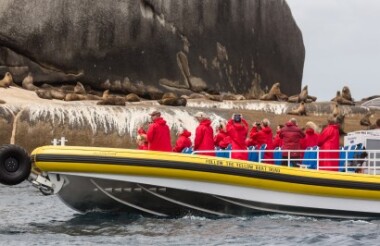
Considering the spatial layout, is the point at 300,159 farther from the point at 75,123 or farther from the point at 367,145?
the point at 75,123

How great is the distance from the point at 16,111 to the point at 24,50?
8318mm

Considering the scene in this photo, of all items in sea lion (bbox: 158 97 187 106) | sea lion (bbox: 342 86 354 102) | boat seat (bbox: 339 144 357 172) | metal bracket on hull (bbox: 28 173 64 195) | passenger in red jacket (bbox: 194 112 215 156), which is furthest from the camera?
sea lion (bbox: 342 86 354 102)

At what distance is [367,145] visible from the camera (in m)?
20.0


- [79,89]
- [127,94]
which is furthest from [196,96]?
[79,89]

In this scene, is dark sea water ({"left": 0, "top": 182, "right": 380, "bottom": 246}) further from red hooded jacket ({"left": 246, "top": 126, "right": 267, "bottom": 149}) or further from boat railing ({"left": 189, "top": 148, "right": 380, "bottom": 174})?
red hooded jacket ({"left": 246, "top": 126, "right": 267, "bottom": 149})

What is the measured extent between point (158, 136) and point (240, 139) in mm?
1535

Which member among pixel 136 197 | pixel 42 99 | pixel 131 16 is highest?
pixel 131 16

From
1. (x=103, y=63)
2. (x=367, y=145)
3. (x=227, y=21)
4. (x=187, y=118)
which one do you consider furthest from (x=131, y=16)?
(x=367, y=145)

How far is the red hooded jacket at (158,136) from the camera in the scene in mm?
19281

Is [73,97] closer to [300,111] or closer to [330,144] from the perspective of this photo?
[300,111]

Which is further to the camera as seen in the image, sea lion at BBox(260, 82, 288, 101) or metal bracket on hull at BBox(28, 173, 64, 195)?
sea lion at BBox(260, 82, 288, 101)

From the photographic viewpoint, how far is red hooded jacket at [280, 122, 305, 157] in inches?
780

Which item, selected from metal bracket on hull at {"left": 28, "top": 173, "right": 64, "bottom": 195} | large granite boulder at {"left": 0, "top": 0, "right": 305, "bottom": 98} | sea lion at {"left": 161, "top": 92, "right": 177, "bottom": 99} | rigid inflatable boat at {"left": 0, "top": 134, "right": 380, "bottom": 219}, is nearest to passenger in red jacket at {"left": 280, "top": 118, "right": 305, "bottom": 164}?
rigid inflatable boat at {"left": 0, "top": 134, "right": 380, "bottom": 219}

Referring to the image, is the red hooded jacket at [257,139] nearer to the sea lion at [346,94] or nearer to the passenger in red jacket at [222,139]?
the passenger in red jacket at [222,139]
